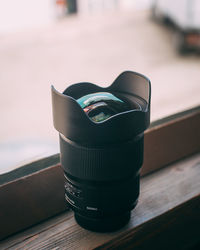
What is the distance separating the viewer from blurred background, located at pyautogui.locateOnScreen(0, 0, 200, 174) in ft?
4.91

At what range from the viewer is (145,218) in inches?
21.0

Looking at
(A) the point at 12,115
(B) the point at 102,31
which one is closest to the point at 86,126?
(A) the point at 12,115

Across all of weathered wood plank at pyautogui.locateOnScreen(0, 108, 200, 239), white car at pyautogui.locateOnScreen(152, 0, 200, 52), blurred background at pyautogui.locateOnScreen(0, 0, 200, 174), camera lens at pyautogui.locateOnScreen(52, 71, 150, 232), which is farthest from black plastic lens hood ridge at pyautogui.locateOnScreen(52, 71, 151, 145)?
white car at pyautogui.locateOnScreen(152, 0, 200, 52)

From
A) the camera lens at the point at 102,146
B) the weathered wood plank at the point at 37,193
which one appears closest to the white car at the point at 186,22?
the weathered wood plank at the point at 37,193

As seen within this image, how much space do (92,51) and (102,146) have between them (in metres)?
2.02

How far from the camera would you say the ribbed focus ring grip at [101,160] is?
0.42m

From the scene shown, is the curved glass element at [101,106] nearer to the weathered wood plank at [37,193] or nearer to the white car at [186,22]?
the weathered wood plank at [37,193]

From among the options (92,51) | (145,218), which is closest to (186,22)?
(92,51)

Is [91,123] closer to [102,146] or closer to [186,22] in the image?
[102,146]

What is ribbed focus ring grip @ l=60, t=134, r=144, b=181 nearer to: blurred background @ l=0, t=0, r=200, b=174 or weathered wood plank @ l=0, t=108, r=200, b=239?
weathered wood plank @ l=0, t=108, r=200, b=239

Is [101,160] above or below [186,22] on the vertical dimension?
above

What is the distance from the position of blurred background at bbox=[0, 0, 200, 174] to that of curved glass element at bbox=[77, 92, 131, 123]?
674mm

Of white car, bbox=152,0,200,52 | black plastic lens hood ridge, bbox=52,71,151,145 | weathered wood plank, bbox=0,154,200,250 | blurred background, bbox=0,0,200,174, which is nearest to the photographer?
black plastic lens hood ridge, bbox=52,71,151,145

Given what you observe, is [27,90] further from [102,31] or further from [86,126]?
[86,126]
